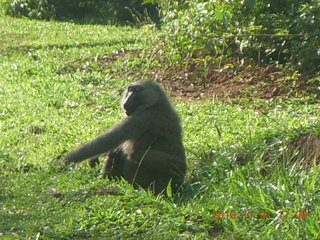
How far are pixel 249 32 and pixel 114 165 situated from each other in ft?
14.6

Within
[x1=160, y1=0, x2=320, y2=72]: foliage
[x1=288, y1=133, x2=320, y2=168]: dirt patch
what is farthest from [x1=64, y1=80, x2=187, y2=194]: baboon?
[x1=160, y1=0, x2=320, y2=72]: foliage

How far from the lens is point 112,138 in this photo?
301 inches

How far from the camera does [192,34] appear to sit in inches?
475

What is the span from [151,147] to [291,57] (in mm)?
4265

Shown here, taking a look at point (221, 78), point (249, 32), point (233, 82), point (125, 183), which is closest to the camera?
point (125, 183)

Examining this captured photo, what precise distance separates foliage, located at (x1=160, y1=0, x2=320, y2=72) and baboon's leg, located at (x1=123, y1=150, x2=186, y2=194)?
382cm

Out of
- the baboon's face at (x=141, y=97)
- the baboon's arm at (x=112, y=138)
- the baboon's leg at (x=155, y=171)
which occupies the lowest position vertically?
the baboon's leg at (x=155, y=171)

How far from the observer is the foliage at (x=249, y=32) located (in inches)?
436

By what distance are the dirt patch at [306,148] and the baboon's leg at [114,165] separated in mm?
1648

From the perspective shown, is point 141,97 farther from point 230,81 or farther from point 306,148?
point 230,81

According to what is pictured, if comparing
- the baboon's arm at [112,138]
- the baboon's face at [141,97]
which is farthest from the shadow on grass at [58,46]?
the baboon's arm at [112,138]

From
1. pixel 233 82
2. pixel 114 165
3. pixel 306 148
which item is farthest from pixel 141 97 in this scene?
pixel 233 82

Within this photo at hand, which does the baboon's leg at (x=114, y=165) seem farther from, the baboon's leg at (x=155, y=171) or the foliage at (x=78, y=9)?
the foliage at (x=78, y=9)

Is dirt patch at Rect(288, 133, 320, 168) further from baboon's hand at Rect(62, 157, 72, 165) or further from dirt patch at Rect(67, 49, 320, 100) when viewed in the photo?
dirt patch at Rect(67, 49, 320, 100)
